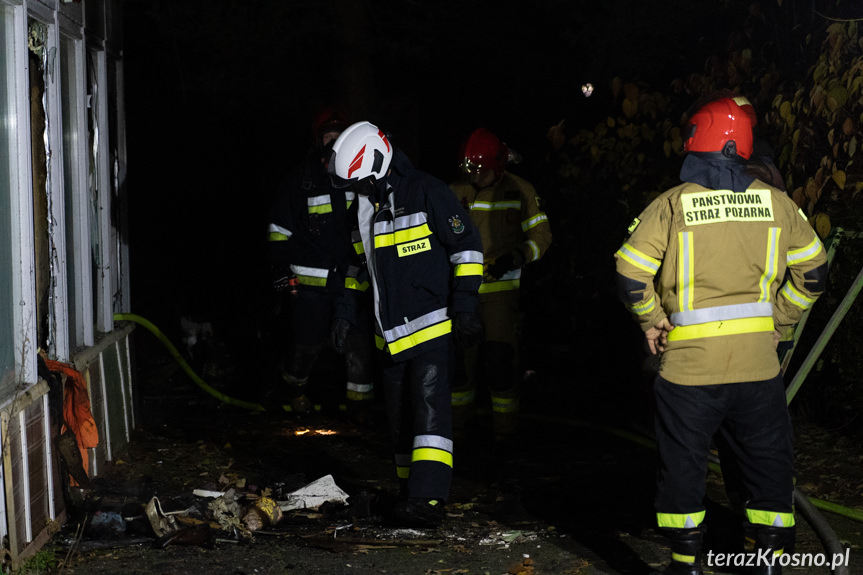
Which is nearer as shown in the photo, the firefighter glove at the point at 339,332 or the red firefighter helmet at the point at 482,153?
the firefighter glove at the point at 339,332

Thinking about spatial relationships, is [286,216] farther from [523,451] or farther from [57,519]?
[57,519]

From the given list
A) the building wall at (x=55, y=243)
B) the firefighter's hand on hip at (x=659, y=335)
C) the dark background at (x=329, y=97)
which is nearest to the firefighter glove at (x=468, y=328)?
the firefighter's hand on hip at (x=659, y=335)

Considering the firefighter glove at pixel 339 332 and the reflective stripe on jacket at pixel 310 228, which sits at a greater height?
the reflective stripe on jacket at pixel 310 228

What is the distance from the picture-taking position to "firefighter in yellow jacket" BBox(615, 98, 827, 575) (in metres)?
4.23

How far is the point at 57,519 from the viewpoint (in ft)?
17.8

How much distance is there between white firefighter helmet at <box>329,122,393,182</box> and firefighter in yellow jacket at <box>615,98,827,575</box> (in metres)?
1.66

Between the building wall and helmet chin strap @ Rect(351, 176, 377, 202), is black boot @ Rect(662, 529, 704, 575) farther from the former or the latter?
the building wall

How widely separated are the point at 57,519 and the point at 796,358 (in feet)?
16.5

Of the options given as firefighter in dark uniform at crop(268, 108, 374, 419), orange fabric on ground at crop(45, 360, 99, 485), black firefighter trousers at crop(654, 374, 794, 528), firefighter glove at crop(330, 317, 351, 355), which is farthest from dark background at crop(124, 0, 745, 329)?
black firefighter trousers at crop(654, 374, 794, 528)

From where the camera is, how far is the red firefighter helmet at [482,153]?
284 inches

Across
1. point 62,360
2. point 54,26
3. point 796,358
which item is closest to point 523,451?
point 796,358

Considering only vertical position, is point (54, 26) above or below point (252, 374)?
above

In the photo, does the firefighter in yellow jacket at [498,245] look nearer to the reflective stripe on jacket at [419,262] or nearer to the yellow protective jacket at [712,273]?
the reflective stripe on jacket at [419,262]

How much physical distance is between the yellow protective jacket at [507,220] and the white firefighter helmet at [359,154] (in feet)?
5.95
